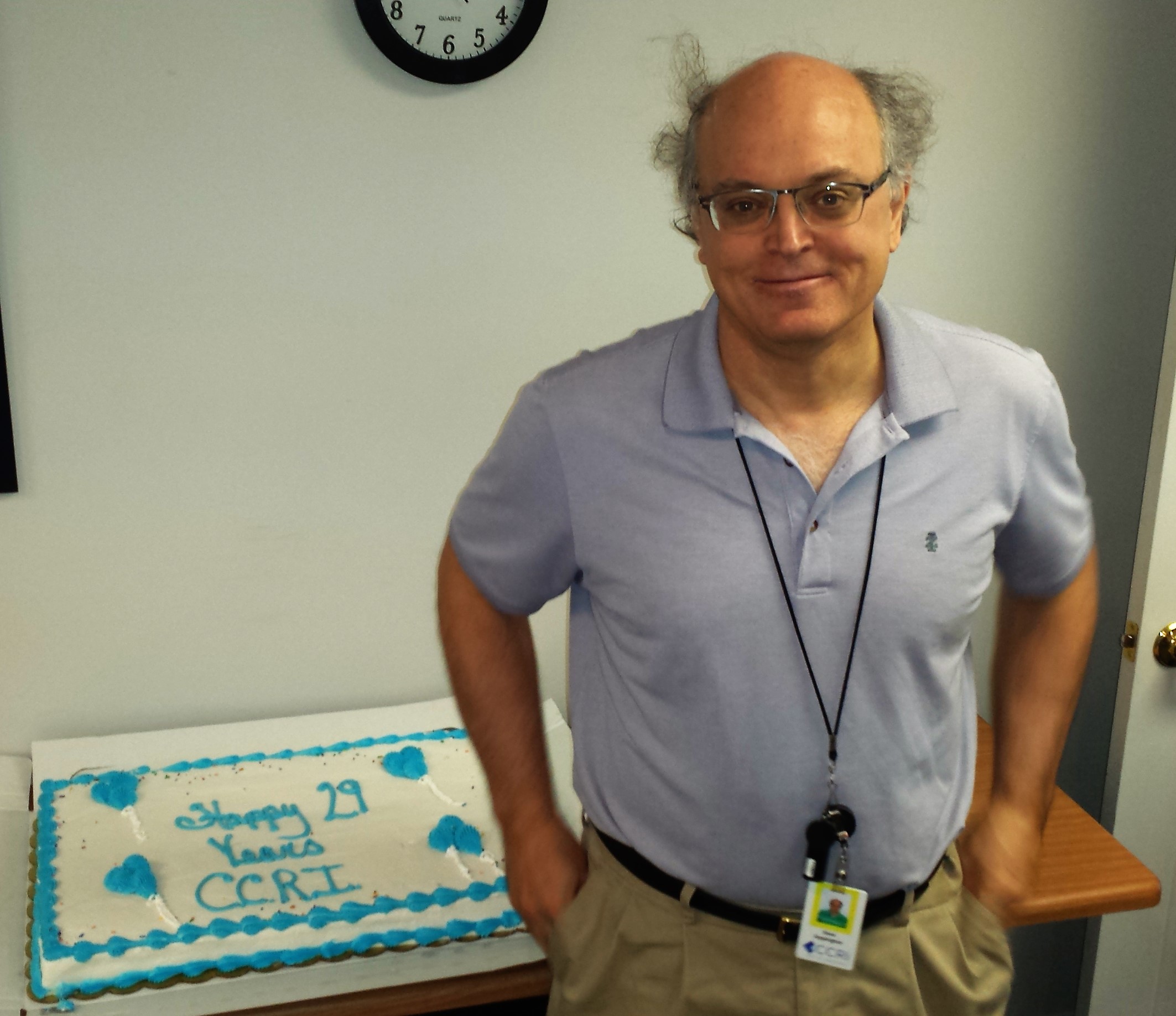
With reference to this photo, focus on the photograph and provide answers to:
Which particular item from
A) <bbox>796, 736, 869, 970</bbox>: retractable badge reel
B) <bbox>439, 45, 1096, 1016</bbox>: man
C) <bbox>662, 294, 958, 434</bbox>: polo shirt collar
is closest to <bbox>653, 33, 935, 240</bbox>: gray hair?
<bbox>439, 45, 1096, 1016</bbox>: man

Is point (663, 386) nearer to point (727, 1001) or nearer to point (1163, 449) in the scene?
point (727, 1001)

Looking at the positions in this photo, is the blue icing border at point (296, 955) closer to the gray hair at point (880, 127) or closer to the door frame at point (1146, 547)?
the gray hair at point (880, 127)

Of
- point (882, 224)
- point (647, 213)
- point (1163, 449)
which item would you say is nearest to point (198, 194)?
point (647, 213)

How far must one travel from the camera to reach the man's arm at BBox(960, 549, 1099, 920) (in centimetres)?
126

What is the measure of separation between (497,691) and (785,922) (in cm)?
40

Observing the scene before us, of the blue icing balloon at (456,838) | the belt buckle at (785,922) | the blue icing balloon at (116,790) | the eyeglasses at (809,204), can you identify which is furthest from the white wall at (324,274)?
the belt buckle at (785,922)

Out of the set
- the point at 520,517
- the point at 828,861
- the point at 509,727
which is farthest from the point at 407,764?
the point at 828,861

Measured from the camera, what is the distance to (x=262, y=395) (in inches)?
74.5

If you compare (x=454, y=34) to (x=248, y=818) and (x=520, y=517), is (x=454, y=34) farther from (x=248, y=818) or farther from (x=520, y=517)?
(x=248, y=818)

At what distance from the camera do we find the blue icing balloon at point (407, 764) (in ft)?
6.03

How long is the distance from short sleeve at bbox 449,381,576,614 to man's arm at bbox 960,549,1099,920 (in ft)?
1.75

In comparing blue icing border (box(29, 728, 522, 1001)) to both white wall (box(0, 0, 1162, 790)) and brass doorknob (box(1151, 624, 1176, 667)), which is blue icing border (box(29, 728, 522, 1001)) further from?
brass doorknob (box(1151, 624, 1176, 667))

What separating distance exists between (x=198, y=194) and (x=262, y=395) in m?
0.33

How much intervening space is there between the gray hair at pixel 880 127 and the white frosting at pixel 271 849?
96cm
